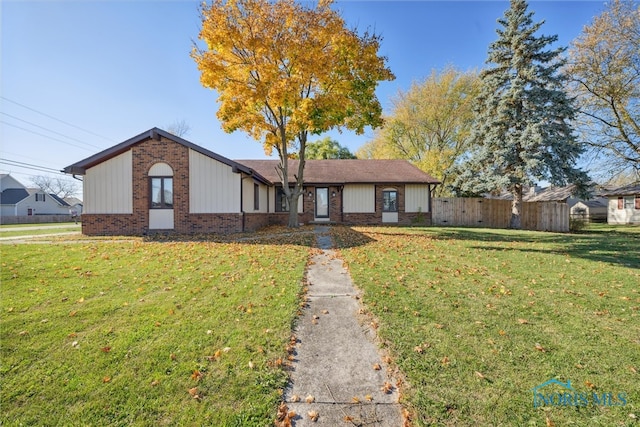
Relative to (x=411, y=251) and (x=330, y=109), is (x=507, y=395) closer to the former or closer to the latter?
(x=411, y=251)

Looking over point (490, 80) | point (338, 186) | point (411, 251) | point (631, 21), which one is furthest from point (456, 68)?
point (411, 251)

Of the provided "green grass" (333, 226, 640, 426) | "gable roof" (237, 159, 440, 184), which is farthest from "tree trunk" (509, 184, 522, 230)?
"green grass" (333, 226, 640, 426)

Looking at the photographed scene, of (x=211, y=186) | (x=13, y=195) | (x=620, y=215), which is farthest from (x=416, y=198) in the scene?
(x=13, y=195)

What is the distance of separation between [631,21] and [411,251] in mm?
19018

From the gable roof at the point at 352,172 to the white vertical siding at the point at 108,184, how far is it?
8481 mm

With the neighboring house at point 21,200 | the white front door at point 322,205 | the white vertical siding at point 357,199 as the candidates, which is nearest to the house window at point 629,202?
the white vertical siding at point 357,199

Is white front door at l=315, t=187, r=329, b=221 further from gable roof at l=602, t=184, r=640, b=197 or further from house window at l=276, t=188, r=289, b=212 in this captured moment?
gable roof at l=602, t=184, r=640, b=197

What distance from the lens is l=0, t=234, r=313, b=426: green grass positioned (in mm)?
2350

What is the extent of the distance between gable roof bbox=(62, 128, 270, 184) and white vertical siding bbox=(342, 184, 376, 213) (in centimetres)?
820

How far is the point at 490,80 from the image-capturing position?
1952 centimetres

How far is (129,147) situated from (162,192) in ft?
8.04

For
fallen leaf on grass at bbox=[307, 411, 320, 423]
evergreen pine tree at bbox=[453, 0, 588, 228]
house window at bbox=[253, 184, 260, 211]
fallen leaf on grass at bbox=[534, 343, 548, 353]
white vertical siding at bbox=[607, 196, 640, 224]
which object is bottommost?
fallen leaf on grass at bbox=[307, 411, 320, 423]

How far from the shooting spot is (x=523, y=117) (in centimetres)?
1825

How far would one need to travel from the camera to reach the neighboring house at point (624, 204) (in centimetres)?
2766
